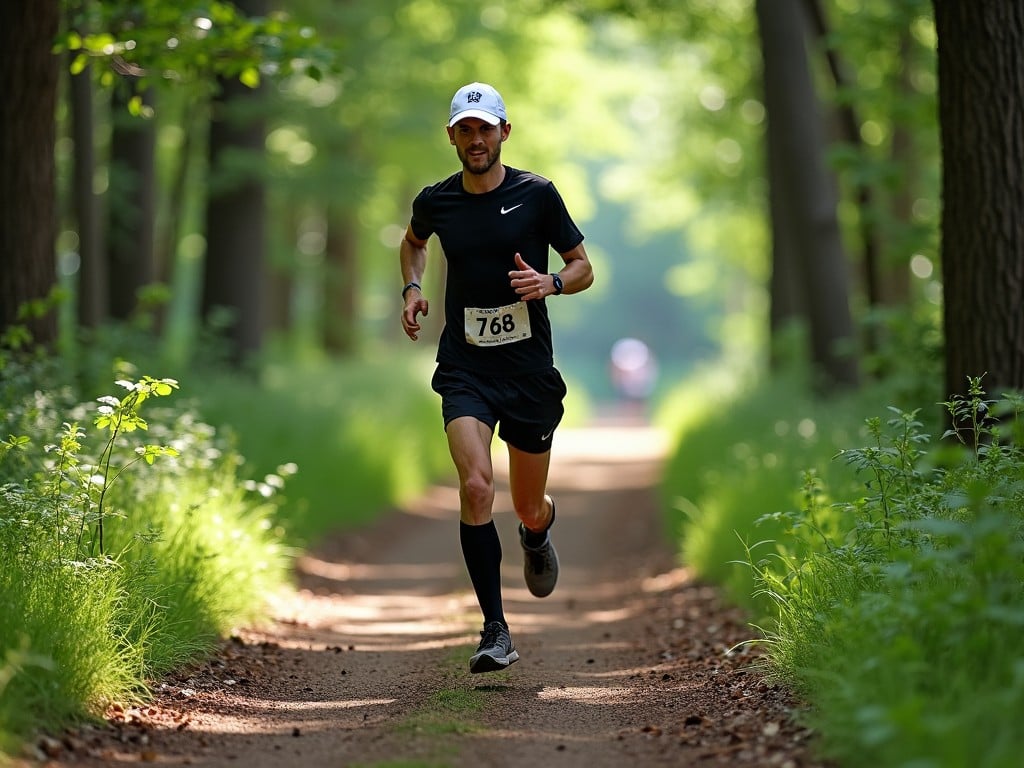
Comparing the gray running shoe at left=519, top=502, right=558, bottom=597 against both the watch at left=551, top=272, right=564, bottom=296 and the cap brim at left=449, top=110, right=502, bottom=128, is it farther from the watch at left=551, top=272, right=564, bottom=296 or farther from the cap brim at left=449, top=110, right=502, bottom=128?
the cap brim at left=449, top=110, right=502, bottom=128

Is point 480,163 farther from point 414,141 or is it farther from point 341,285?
point 341,285

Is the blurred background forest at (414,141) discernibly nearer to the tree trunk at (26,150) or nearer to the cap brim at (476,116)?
the tree trunk at (26,150)

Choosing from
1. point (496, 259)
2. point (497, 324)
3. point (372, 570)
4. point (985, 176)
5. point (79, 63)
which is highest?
point (79, 63)

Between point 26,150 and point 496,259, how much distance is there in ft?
13.1

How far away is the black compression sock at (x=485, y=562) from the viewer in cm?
630

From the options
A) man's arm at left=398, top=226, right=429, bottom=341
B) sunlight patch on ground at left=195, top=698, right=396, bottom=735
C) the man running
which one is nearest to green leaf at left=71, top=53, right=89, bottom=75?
man's arm at left=398, top=226, right=429, bottom=341

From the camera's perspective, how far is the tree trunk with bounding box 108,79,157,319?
15141mm

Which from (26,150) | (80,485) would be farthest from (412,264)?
(26,150)

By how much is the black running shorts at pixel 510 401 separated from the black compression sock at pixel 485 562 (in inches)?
18.8

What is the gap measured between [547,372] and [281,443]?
20.5ft

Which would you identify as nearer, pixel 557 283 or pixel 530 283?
pixel 530 283

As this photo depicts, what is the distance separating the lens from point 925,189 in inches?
919

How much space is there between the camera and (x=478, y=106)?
6160 millimetres

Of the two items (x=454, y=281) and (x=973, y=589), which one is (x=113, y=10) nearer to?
(x=454, y=281)
